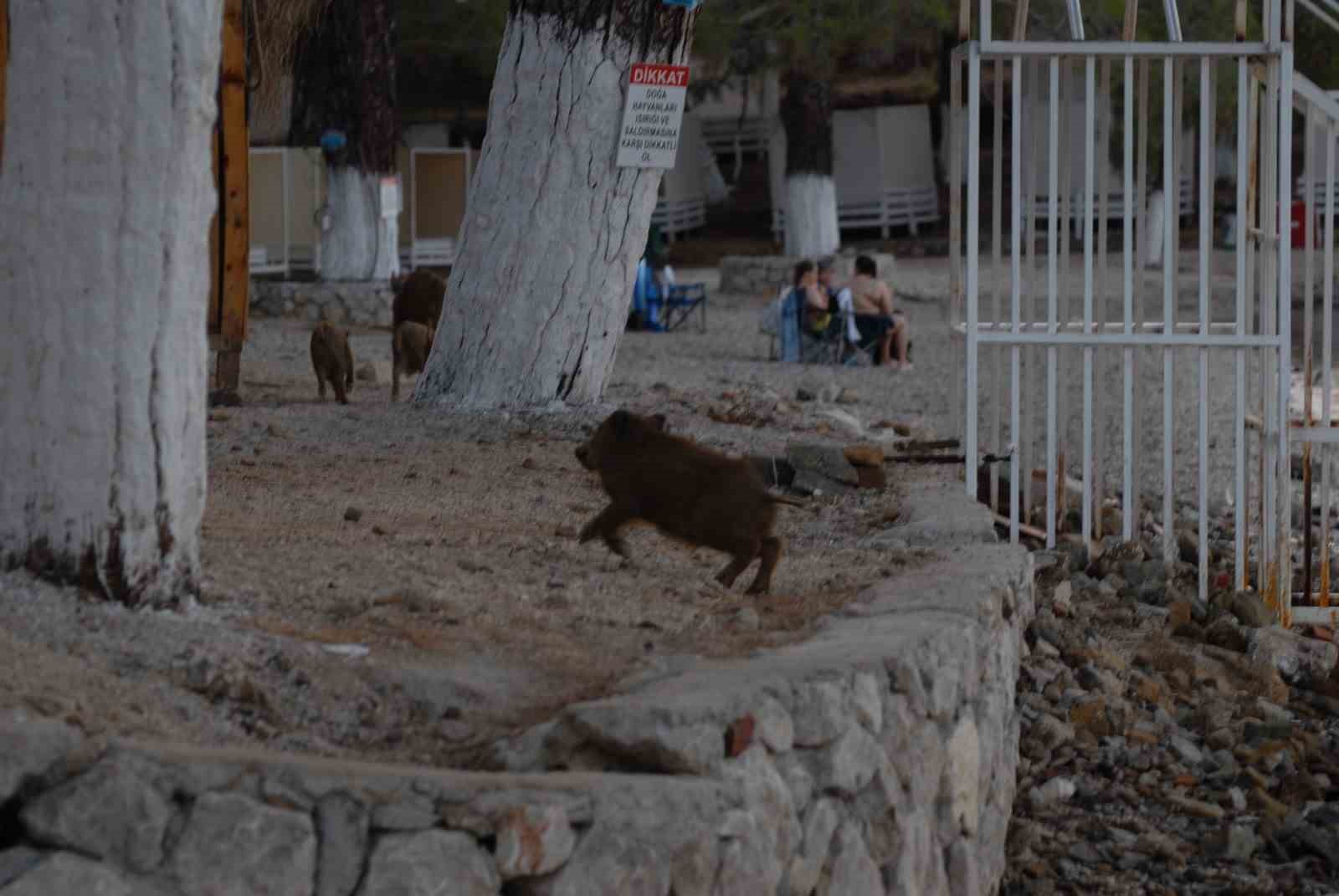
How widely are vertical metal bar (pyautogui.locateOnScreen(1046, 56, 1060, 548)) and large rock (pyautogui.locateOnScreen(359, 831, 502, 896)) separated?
4.73 meters

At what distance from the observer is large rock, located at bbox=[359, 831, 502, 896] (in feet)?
11.0

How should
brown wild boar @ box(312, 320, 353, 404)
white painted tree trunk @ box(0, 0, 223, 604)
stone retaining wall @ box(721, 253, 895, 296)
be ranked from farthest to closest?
stone retaining wall @ box(721, 253, 895, 296)
brown wild boar @ box(312, 320, 353, 404)
white painted tree trunk @ box(0, 0, 223, 604)

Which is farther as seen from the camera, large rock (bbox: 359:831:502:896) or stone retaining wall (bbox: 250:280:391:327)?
stone retaining wall (bbox: 250:280:391:327)

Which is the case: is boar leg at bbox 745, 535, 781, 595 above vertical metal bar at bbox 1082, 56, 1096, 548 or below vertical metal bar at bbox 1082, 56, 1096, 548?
below

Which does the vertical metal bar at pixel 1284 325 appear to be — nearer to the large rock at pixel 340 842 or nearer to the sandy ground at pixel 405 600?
the sandy ground at pixel 405 600

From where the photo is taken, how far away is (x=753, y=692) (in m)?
4.06

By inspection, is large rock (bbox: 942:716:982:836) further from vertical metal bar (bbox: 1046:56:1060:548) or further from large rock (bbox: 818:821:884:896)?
vertical metal bar (bbox: 1046:56:1060:548)

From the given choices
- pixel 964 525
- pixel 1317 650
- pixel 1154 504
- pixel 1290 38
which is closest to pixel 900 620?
pixel 964 525

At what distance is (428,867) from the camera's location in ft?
11.1

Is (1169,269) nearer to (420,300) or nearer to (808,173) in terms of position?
(420,300)

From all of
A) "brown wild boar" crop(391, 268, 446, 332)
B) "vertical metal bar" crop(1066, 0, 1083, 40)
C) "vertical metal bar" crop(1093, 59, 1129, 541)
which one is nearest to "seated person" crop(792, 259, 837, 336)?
"brown wild boar" crop(391, 268, 446, 332)

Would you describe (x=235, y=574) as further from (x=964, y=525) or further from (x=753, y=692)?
(x=964, y=525)

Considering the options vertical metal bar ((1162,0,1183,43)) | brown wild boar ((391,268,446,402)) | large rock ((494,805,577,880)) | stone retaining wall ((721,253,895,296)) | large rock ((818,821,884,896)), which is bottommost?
large rock ((818,821,884,896))

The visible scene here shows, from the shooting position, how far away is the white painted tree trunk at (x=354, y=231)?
2053cm
